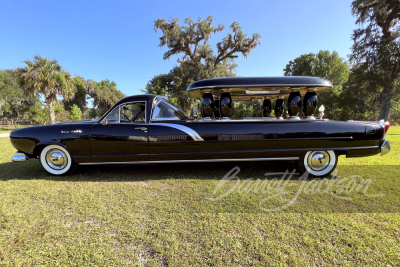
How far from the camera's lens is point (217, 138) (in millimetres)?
3412

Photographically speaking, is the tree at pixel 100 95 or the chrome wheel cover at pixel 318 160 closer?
the chrome wheel cover at pixel 318 160

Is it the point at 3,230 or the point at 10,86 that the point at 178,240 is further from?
the point at 10,86

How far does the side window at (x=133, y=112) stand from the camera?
12.0 feet

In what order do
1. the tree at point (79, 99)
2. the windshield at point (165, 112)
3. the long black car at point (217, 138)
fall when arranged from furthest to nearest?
1. the tree at point (79, 99)
2. the windshield at point (165, 112)
3. the long black car at point (217, 138)

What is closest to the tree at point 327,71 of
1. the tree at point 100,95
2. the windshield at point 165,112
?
the windshield at point 165,112

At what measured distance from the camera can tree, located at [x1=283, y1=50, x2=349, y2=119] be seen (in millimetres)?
22539

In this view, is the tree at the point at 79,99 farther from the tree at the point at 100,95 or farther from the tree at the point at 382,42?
the tree at the point at 382,42

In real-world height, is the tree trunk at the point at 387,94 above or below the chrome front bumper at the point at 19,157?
above

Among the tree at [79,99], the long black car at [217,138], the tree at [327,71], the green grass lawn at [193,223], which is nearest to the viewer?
the green grass lawn at [193,223]

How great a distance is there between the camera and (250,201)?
256cm

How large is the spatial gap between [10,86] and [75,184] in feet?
139

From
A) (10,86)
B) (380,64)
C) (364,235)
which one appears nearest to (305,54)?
(380,64)

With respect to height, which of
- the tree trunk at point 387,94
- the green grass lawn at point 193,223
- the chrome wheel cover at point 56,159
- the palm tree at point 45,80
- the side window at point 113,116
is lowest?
the green grass lawn at point 193,223

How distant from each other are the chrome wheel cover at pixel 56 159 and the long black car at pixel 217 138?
0.07ft
